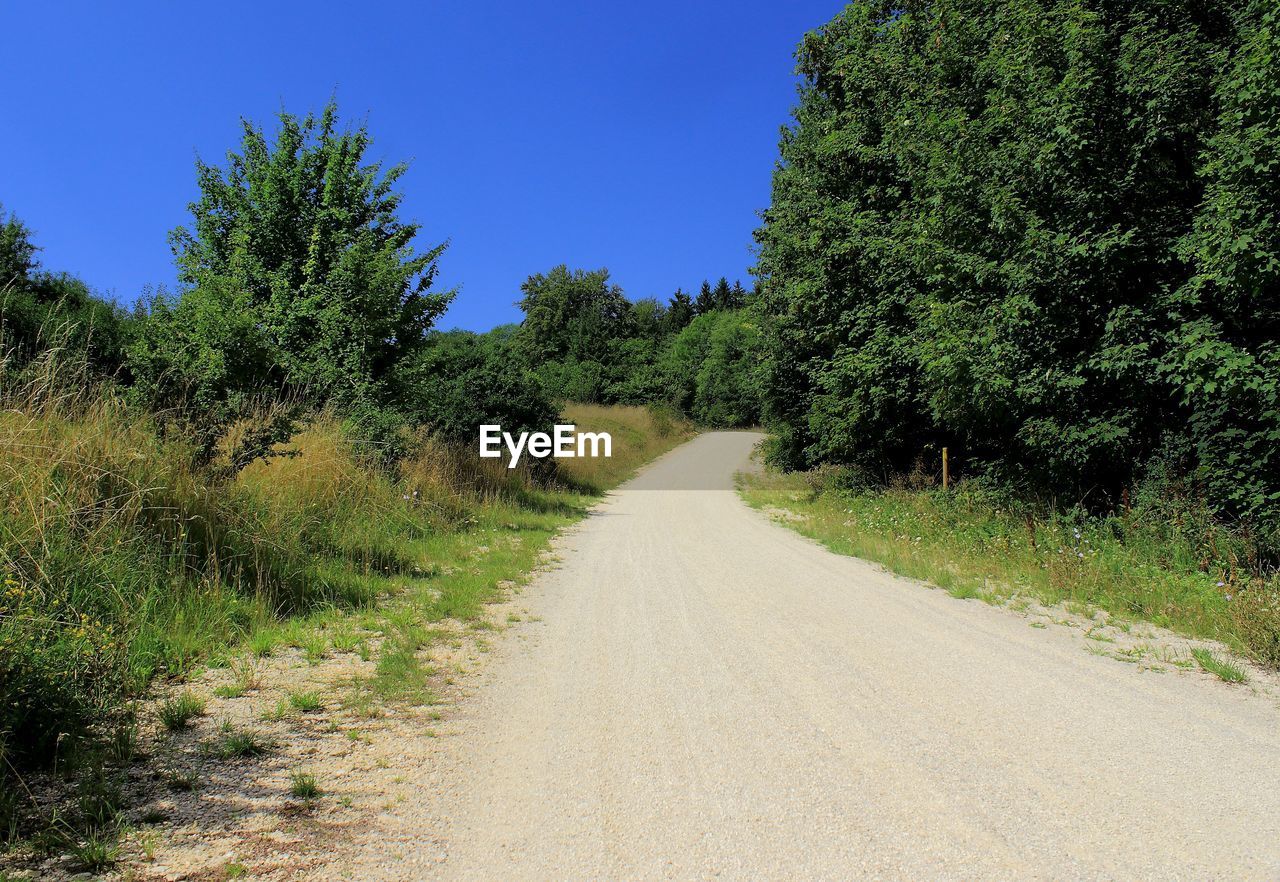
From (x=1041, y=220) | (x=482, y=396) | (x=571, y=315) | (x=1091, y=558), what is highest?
(x=571, y=315)

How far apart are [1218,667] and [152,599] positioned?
298 inches

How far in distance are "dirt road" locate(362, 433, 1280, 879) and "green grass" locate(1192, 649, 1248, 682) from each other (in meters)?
0.14

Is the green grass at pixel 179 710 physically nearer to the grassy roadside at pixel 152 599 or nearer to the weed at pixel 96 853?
the grassy roadside at pixel 152 599

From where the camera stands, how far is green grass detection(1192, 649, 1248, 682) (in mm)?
4859

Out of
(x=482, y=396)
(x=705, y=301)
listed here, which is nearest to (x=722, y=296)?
(x=705, y=301)

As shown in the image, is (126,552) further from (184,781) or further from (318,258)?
(318,258)

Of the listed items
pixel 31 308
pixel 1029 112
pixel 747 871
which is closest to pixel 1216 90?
pixel 1029 112

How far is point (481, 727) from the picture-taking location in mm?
4129

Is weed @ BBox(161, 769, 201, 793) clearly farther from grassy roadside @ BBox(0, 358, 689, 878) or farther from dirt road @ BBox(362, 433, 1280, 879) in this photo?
dirt road @ BBox(362, 433, 1280, 879)

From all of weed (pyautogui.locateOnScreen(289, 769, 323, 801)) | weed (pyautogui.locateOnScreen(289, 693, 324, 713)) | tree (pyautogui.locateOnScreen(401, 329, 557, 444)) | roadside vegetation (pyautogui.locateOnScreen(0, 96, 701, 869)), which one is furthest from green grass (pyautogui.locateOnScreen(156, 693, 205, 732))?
tree (pyautogui.locateOnScreen(401, 329, 557, 444))

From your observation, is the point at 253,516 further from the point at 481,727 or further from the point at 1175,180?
the point at 1175,180

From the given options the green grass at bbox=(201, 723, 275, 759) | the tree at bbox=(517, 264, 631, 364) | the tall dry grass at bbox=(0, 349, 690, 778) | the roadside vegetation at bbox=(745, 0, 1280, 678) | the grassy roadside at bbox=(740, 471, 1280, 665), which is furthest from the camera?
the tree at bbox=(517, 264, 631, 364)

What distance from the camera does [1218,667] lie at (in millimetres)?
5016

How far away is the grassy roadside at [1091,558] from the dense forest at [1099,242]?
1.77ft
